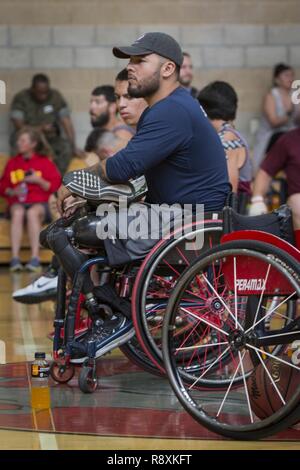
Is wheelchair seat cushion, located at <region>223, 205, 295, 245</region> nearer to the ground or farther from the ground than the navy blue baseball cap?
nearer to the ground

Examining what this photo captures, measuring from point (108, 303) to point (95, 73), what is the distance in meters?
8.99

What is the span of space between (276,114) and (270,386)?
9.67 m

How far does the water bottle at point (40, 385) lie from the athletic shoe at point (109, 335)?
163 millimetres

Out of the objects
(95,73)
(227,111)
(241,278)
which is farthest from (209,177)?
(95,73)

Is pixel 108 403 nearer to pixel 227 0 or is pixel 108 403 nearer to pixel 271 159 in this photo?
pixel 271 159

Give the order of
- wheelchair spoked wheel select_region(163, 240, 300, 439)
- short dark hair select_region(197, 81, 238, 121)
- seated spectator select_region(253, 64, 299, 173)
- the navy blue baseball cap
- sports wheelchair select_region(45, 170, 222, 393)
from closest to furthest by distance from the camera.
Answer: wheelchair spoked wheel select_region(163, 240, 300, 439)
sports wheelchair select_region(45, 170, 222, 393)
the navy blue baseball cap
short dark hair select_region(197, 81, 238, 121)
seated spectator select_region(253, 64, 299, 173)

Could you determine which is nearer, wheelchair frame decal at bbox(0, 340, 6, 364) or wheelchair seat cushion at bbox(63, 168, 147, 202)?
wheelchair seat cushion at bbox(63, 168, 147, 202)

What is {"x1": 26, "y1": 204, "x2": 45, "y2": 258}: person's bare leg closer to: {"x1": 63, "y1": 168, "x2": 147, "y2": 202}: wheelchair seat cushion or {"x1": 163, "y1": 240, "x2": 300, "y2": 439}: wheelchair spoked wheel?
{"x1": 63, "y1": 168, "x2": 147, "y2": 202}: wheelchair seat cushion

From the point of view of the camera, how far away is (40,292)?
7.95 metres

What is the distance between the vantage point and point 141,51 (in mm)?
5453

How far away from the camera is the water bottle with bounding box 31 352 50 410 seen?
5.09 metres

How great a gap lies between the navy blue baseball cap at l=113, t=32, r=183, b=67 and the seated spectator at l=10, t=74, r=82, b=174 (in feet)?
25.7

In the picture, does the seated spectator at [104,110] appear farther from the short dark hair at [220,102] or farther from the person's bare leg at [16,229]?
the person's bare leg at [16,229]

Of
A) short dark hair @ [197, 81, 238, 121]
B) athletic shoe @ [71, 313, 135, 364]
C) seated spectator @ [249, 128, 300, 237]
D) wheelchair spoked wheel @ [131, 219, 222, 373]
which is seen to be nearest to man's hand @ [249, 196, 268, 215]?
seated spectator @ [249, 128, 300, 237]
